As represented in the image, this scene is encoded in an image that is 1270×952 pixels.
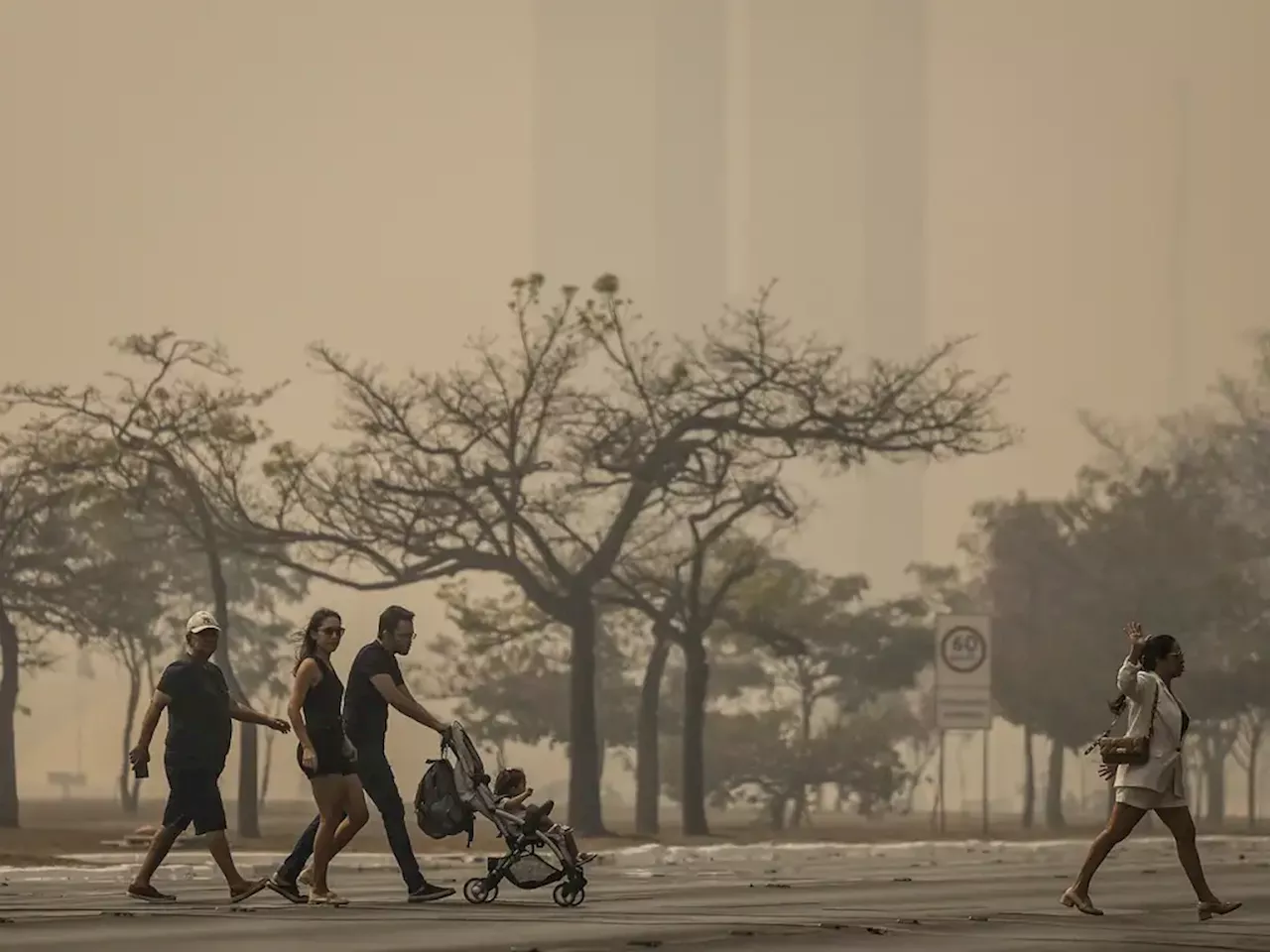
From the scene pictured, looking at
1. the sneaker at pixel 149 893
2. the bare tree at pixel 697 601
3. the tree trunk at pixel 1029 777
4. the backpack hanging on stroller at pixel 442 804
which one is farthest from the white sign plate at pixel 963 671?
the tree trunk at pixel 1029 777

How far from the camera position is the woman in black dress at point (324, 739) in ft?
60.1

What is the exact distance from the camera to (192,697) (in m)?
18.8

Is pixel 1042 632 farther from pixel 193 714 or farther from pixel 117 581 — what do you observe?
pixel 193 714

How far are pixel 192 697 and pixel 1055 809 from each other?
182 ft

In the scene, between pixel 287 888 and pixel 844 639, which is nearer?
pixel 287 888

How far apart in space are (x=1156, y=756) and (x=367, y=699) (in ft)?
16.7

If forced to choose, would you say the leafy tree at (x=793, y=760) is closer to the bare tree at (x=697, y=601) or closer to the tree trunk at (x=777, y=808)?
the tree trunk at (x=777, y=808)

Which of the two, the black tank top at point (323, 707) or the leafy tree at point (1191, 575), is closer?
the black tank top at point (323, 707)

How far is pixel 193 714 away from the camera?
18.7 m

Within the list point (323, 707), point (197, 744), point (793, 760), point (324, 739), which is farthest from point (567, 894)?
point (793, 760)

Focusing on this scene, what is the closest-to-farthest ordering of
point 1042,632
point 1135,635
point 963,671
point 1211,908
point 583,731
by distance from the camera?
point 1135,635, point 1211,908, point 963,671, point 583,731, point 1042,632

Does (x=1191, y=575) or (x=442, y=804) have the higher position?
(x=1191, y=575)

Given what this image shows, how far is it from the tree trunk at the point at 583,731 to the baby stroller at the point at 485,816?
30.0 m

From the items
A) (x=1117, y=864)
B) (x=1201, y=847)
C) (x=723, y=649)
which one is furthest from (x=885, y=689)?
(x=1117, y=864)
